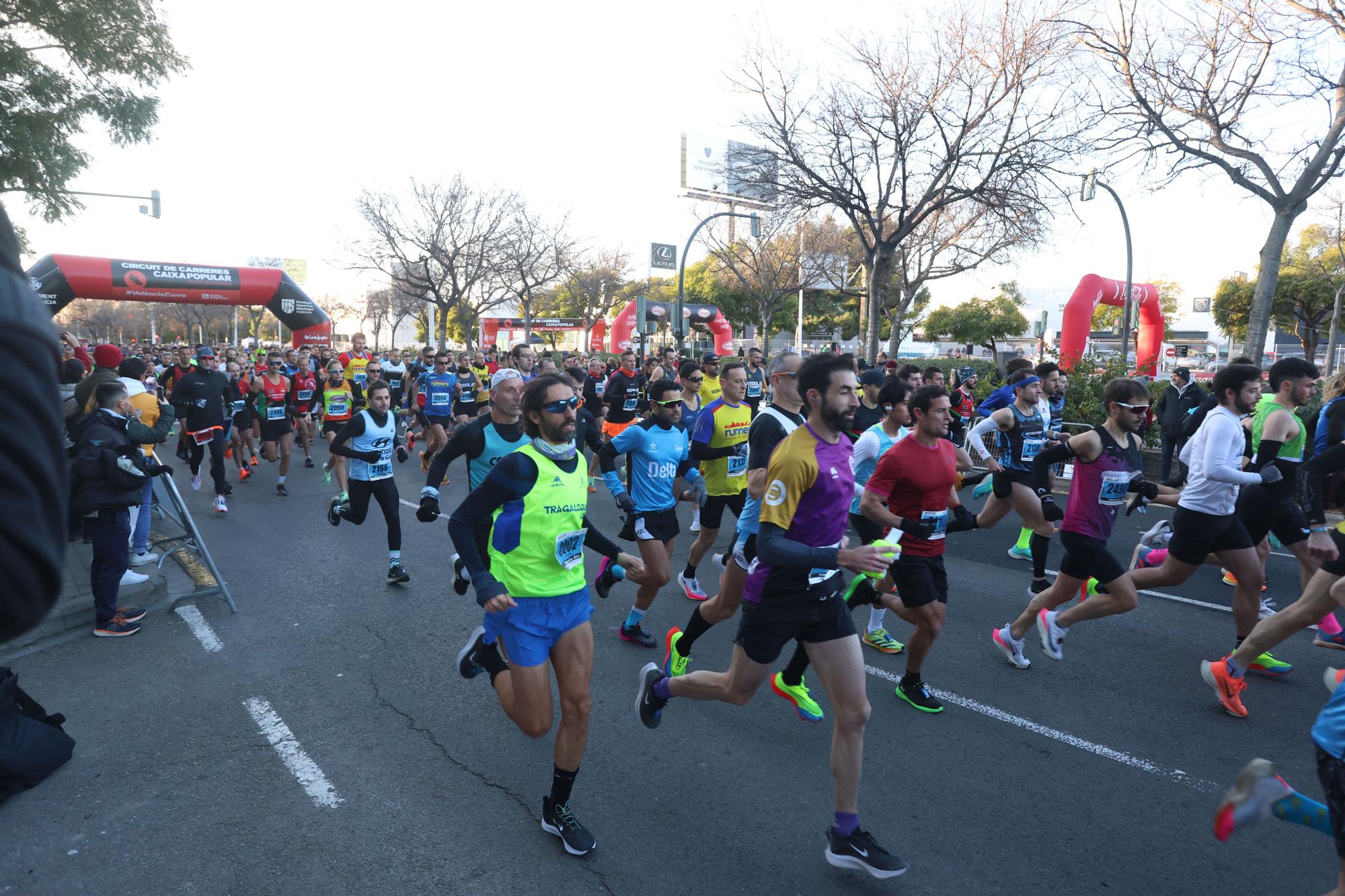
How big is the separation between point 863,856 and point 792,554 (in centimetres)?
127

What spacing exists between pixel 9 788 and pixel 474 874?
7.95ft

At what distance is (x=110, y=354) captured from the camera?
7543mm

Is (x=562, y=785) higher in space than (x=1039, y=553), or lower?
lower

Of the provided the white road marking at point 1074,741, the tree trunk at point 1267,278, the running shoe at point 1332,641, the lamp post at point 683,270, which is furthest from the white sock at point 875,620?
the lamp post at point 683,270

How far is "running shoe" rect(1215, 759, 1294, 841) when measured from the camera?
7.75ft

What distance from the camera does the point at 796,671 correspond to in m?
4.68

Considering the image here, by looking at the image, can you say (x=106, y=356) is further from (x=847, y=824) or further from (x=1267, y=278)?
(x=1267, y=278)

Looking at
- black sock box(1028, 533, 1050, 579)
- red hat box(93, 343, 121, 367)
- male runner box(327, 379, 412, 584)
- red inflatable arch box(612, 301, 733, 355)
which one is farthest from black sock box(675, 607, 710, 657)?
red inflatable arch box(612, 301, 733, 355)

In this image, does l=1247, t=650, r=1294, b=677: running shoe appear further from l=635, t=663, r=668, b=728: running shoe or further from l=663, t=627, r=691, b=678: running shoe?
l=635, t=663, r=668, b=728: running shoe

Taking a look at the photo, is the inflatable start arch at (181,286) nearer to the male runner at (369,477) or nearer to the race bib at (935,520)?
the male runner at (369,477)

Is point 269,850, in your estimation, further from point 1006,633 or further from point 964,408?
point 964,408

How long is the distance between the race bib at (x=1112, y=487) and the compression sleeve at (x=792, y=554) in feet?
9.24

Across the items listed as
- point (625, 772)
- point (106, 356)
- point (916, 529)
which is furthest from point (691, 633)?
point (106, 356)

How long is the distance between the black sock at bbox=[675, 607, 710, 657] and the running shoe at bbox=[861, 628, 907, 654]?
1.55 m
